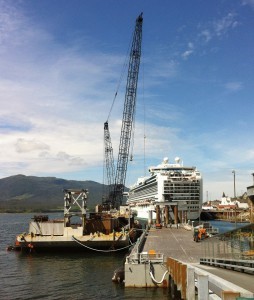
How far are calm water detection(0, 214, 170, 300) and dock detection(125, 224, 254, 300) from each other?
934mm

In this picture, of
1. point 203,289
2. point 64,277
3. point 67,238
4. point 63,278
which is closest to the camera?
point 203,289

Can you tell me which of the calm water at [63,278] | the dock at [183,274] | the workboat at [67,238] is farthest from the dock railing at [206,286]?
the workboat at [67,238]

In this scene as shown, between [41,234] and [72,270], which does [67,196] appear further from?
[72,270]

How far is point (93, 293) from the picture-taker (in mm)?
26312

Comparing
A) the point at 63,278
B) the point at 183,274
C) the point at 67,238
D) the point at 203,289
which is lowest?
the point at 63,278

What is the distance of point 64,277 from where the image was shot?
3234 centimetres

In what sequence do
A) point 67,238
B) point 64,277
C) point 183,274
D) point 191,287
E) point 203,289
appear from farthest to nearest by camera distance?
1. point 67,238
2. point 64,277
3. point 183,274
4. point 191,287
5. point 203,289

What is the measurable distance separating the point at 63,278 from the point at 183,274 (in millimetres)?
17289

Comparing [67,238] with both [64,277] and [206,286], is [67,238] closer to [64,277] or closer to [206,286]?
[64,277]

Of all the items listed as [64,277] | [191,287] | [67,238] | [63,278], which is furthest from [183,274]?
[67,238]

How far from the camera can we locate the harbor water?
83.7 ft

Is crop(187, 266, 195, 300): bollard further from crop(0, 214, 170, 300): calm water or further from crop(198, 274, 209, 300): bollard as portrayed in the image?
crop(0, 214, 170, 300): calm water

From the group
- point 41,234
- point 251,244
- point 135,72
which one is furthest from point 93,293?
point 135,72

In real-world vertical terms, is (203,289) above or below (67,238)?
above
